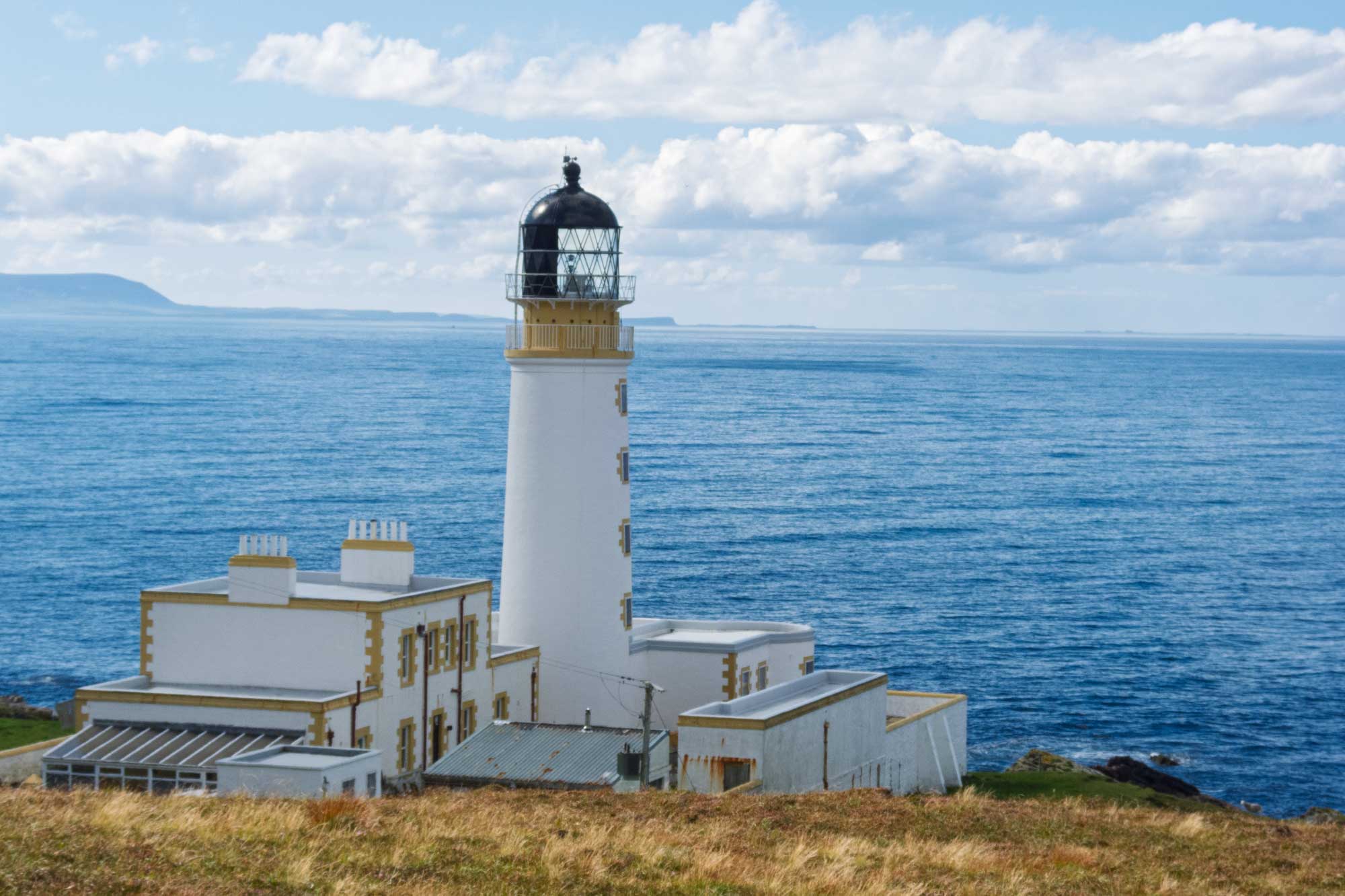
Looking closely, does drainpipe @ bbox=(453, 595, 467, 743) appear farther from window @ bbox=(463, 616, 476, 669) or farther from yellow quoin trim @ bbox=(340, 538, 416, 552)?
yellow quoin trim @ bbox=(340, 538, 416, 552)

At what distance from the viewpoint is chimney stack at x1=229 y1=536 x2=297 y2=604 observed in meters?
33.8

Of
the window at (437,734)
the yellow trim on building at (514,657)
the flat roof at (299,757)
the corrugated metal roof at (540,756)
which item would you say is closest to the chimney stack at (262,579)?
the flat roof at (299,757)

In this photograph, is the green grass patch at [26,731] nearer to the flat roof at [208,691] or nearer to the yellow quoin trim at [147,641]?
the yellow quoin trim at [147,641]

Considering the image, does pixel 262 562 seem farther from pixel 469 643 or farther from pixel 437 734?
pixel 437 734

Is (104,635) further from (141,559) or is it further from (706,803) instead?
(706,803)

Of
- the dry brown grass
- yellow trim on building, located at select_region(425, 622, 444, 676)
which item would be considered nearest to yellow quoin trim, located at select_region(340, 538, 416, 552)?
yellow trim on building, located at select_region(425, 622, 444, 676)

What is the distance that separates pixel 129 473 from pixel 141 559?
129 ft

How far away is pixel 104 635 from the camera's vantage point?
63.5m

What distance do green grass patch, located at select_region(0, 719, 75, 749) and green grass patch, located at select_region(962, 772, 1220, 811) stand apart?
2421 cm

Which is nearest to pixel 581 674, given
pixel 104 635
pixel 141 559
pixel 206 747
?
pixel 206 747

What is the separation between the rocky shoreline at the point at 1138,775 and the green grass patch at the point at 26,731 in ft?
87.9

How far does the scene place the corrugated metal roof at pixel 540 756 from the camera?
33469 millimetres

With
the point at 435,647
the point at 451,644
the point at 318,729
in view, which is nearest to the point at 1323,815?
the point at 451,644

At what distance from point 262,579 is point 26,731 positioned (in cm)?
1460
